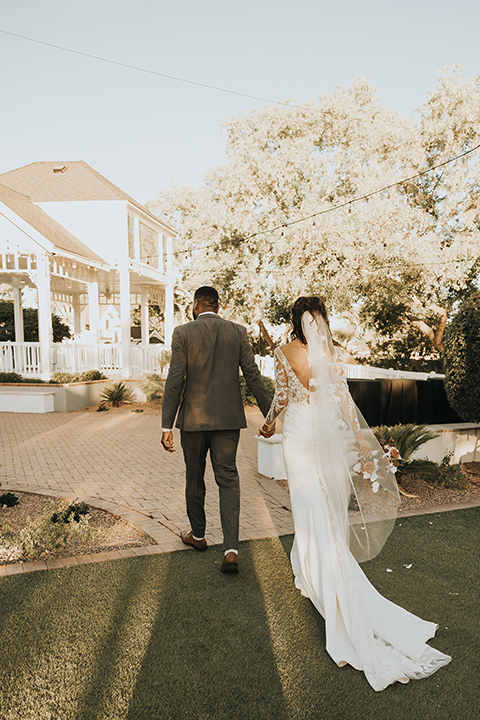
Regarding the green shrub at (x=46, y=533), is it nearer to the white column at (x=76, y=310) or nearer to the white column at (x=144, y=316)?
the white column at (x=144, y=316)

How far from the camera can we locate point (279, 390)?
12.2ft

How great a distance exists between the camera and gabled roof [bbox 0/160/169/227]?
17.7m

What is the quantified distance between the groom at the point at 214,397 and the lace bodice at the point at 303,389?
1.07 ft

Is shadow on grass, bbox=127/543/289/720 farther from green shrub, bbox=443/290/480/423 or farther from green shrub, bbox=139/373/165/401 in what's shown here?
green shrub, bbox=139/373/165/401

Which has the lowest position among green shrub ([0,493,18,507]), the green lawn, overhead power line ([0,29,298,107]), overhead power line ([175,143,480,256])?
the green lawn

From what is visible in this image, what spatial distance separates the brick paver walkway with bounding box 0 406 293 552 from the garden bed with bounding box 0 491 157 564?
0.45 ft

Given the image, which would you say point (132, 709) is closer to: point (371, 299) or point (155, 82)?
point (155, 82)

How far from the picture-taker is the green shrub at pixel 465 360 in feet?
21.8

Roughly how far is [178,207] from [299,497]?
35.6 metres

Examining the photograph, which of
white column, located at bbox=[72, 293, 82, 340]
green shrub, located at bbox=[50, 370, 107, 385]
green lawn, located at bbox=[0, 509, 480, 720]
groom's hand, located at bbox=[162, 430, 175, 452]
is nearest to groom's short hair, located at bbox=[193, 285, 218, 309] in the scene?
groom's hand, located at bbox=[162, 430, 175, 452]

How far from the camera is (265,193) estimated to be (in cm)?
2273

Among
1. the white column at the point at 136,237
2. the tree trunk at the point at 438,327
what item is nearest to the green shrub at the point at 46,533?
the white column at the point at 136,237

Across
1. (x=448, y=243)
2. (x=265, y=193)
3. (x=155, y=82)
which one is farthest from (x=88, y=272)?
(x=448, y=243)

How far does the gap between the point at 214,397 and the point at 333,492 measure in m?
1.17
